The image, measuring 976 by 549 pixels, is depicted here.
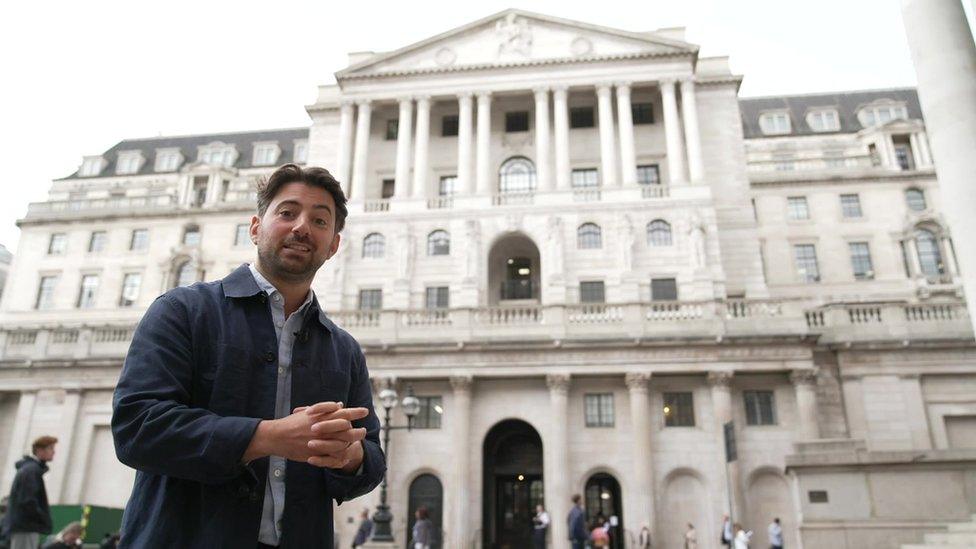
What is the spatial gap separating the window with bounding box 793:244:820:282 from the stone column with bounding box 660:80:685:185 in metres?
15.4

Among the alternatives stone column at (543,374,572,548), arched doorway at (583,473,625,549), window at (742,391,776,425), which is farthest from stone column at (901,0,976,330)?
arched doorway at (583,473,625,549)

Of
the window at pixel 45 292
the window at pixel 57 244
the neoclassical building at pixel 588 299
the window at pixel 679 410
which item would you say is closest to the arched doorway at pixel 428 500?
the neoclassical building at pixel 588 299

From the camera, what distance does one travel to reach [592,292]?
35.5m

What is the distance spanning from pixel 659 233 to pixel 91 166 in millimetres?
53748

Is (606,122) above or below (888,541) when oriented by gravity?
above

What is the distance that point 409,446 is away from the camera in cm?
3141

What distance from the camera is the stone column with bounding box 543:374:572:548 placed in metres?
28.3

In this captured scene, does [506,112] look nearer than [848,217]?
Yes

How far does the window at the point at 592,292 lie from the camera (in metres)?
35.2

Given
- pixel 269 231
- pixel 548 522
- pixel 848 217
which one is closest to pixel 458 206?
pixel 548 522

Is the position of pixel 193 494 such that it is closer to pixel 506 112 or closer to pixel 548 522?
pixel 548 522

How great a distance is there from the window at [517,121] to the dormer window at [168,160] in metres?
34.7

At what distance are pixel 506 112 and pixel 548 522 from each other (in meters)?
25.4

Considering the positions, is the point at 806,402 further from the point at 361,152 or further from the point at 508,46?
the point at 361,152
